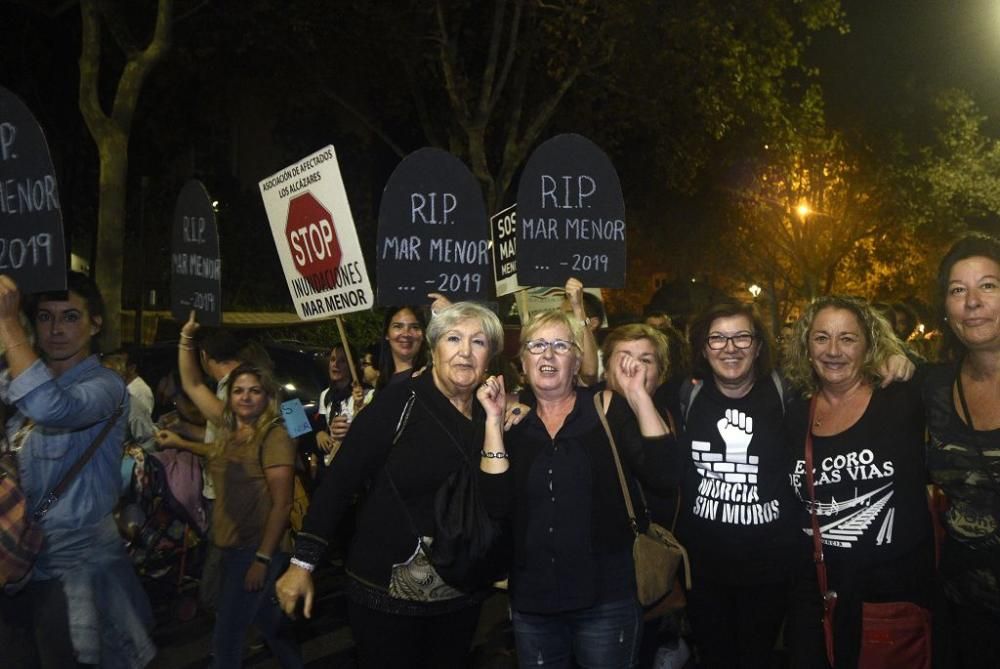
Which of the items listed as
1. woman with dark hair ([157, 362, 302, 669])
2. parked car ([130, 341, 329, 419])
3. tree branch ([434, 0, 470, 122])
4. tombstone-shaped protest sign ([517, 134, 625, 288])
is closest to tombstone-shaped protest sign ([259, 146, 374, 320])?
woman with dark hair ([157, 362, 302, 669])

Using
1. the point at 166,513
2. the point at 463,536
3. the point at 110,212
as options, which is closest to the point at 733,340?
the point at 463,536

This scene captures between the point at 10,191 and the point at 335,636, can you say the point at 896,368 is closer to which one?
the point at 10,191

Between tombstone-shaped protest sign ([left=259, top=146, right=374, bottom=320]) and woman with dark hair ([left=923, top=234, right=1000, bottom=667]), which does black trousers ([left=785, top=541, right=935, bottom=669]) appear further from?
tombstone-shaped protest sign ([left=259, top=146, right=374, bottom=320])

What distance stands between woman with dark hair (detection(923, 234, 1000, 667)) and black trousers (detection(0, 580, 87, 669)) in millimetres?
3146

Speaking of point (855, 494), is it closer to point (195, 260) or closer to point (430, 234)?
point (430, 234)

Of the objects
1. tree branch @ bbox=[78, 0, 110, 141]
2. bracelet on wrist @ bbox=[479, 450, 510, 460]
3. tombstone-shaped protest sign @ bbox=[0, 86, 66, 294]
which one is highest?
tree branch @ bbox=[78, 0, 110, 141]

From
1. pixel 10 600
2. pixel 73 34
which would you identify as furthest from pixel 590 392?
pixel 73 34

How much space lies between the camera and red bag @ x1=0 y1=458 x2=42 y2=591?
333 cm

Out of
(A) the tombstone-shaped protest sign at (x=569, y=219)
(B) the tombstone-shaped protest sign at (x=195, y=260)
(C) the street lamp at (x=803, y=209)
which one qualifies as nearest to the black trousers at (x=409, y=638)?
A: (A) the tombstone-shaped protest sign at (x=569, y=219)

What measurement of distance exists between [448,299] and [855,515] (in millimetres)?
2817

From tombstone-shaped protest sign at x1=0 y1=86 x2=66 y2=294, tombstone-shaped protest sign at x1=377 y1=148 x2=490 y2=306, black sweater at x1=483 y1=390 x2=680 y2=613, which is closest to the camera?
black sweater at x1=483 y1=390 x2=680 y2=613

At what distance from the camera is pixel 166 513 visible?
7.34m

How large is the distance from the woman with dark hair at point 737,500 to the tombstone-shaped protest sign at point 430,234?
200cm

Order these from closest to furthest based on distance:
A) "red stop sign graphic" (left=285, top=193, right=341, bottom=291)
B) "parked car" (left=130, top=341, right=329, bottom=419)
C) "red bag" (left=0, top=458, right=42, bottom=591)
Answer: "red bag" (left=0, top=458, right=42, bottom=591) < "red stop sign graphic" (left=285, top=193, right=341, bottom=291) < "parked car" (left=130, top=341, right=329, bottom=419)
